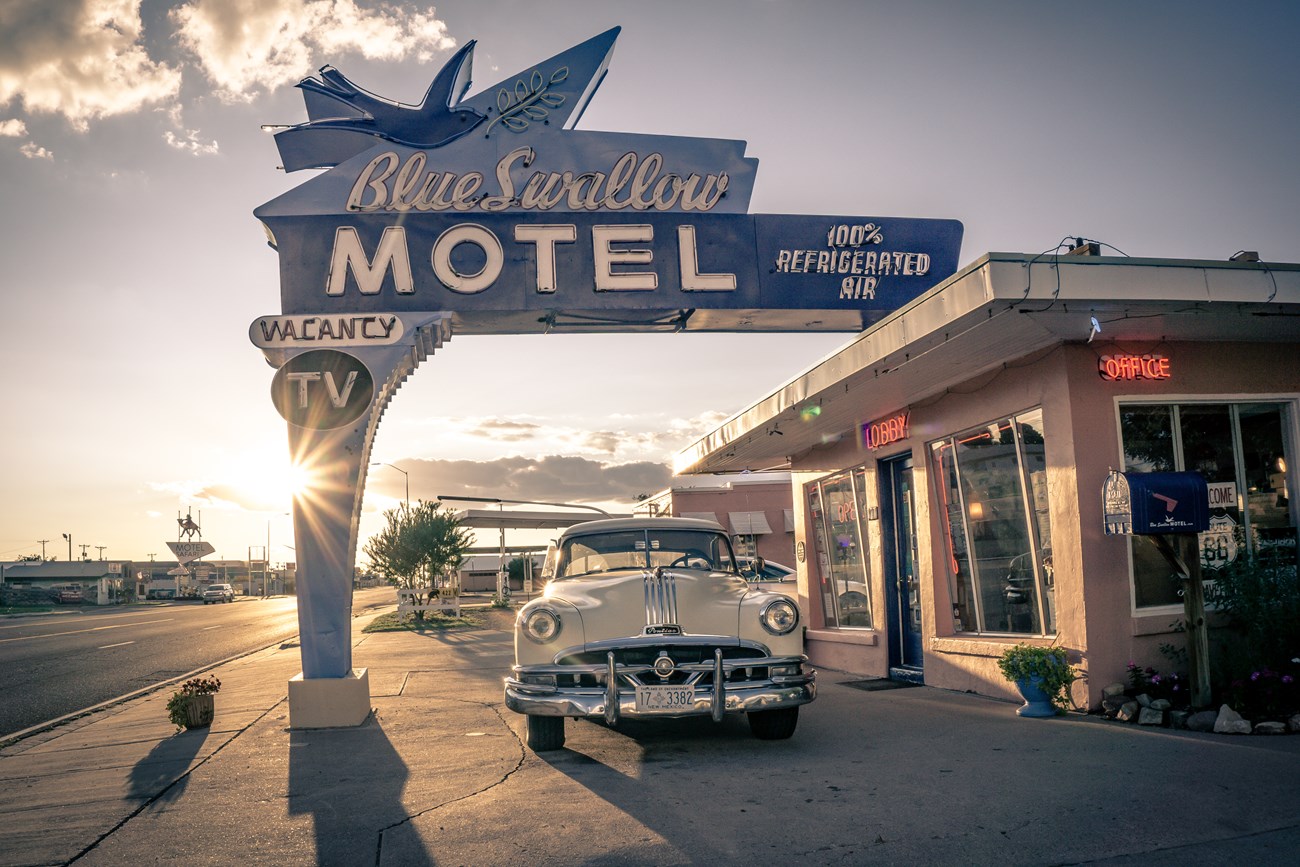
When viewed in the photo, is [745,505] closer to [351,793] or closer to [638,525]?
[638,525]

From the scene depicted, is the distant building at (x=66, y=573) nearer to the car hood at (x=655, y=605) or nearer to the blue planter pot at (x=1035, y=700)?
the car hood at (x=655, y=605)

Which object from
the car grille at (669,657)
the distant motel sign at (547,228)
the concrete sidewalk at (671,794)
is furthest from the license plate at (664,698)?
the distant motel sign at (547,228)

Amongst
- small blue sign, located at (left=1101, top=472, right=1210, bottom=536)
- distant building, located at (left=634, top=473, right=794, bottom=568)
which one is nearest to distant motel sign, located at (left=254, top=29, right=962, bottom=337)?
small blue sign, located at (left=1101, top=472, right=1210, bottom=536)

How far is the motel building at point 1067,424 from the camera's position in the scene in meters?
6.70

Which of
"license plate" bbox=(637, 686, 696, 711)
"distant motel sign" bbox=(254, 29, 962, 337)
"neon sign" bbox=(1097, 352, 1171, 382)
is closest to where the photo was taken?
"license plate" bbox=(637, 686, 696, 711)

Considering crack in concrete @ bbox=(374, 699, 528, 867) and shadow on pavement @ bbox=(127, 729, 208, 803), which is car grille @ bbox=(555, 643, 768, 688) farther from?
shadow on pavement @ bbox=(127, 729, 208, 803)

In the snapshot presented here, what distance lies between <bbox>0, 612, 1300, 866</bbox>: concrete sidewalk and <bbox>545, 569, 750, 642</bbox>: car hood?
89 cm

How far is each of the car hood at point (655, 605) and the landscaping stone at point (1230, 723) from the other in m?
3.36

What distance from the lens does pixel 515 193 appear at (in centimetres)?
984

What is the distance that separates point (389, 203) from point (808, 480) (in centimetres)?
755

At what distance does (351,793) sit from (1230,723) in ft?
19.1

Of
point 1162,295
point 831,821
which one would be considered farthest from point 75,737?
point 1162,295

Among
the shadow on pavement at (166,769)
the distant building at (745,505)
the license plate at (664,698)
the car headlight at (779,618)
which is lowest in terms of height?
the shadow on pavement at (166,769)

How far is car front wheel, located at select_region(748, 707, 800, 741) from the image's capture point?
6988 mm
